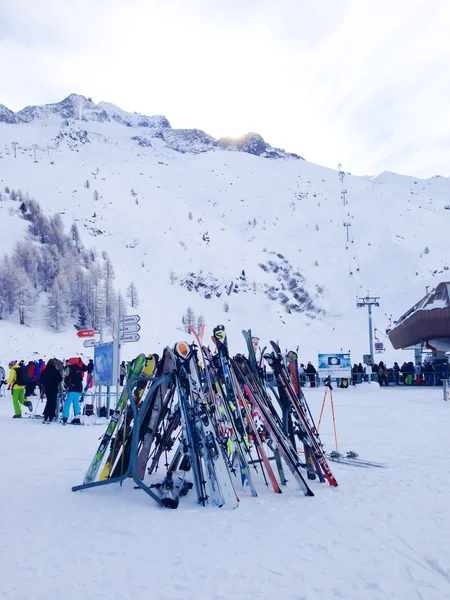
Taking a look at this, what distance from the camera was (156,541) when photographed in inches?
171

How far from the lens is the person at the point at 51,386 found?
13188 mm

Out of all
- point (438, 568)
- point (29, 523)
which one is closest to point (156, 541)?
point (29, 523)

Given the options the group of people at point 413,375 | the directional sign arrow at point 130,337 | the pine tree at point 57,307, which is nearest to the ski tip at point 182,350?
the directional sign arrow at point 130,337

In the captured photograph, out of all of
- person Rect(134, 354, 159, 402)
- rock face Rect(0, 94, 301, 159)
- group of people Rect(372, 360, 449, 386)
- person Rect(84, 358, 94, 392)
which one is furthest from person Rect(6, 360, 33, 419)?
rock face Rect(0, 94, 301, 159)

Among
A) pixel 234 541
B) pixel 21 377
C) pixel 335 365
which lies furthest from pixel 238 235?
pixel 234 541

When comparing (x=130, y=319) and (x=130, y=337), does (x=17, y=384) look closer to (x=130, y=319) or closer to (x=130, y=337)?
(x=130, y=337)

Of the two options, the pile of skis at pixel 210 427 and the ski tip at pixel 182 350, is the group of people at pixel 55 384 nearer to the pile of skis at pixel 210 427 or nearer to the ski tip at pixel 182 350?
the pile of skis at pixel 210 427

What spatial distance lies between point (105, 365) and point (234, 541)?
9.68 m

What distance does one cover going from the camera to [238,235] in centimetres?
7800

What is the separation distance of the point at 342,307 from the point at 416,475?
5526 cm

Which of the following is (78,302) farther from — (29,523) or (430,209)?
(430,209)

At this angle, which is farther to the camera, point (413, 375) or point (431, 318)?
point (431, 318)

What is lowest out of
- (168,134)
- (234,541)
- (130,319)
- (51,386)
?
(234,541)

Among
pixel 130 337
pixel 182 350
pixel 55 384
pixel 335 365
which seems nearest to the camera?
pixel 182 350
